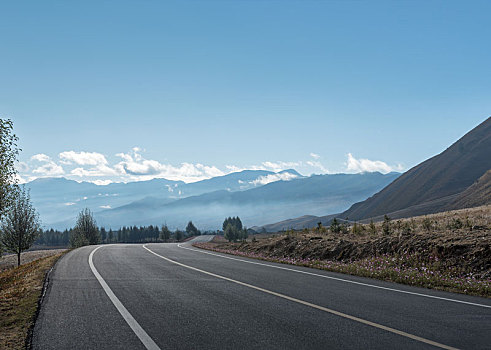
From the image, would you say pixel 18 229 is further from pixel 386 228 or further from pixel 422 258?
pixel 422 258

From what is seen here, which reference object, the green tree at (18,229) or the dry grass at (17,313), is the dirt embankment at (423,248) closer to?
the dry grass at (17,313)

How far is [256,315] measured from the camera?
729 cm

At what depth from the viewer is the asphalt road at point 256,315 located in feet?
18.7

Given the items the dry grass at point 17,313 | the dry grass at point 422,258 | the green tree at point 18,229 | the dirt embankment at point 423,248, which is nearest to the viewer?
the dry grass at point 17,313

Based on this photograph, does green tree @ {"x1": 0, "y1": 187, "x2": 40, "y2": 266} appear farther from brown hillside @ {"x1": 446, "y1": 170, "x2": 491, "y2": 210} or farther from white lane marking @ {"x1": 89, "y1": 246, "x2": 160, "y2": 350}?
brown hillside @ {"x1": 446, "y1": 170, "x2": 491, "y2": 210}

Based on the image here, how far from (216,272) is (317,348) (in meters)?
8.90

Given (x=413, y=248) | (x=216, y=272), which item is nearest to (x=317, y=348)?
(x=216, y=272)

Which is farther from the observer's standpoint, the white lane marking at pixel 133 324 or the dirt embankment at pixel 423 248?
the dirt embankment at pixel 423 248

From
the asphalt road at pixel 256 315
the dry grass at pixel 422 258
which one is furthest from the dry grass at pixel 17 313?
the dry grass at pixel 422 258

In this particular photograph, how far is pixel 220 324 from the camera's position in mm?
6668

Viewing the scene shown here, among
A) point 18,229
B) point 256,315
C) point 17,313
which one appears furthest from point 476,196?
point 17,313

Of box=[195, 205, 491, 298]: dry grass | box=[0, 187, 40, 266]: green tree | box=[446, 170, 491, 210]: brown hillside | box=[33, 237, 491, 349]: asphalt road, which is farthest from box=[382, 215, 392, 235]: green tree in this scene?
box=[446, 170, 491, 210]: brown hillside

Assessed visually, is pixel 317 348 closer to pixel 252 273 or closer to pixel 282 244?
pixel 252 273

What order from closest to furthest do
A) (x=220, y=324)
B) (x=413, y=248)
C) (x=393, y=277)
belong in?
1. (x=220, y=324)
2. (x=393, y=277)
3. (x=413, y=248)
